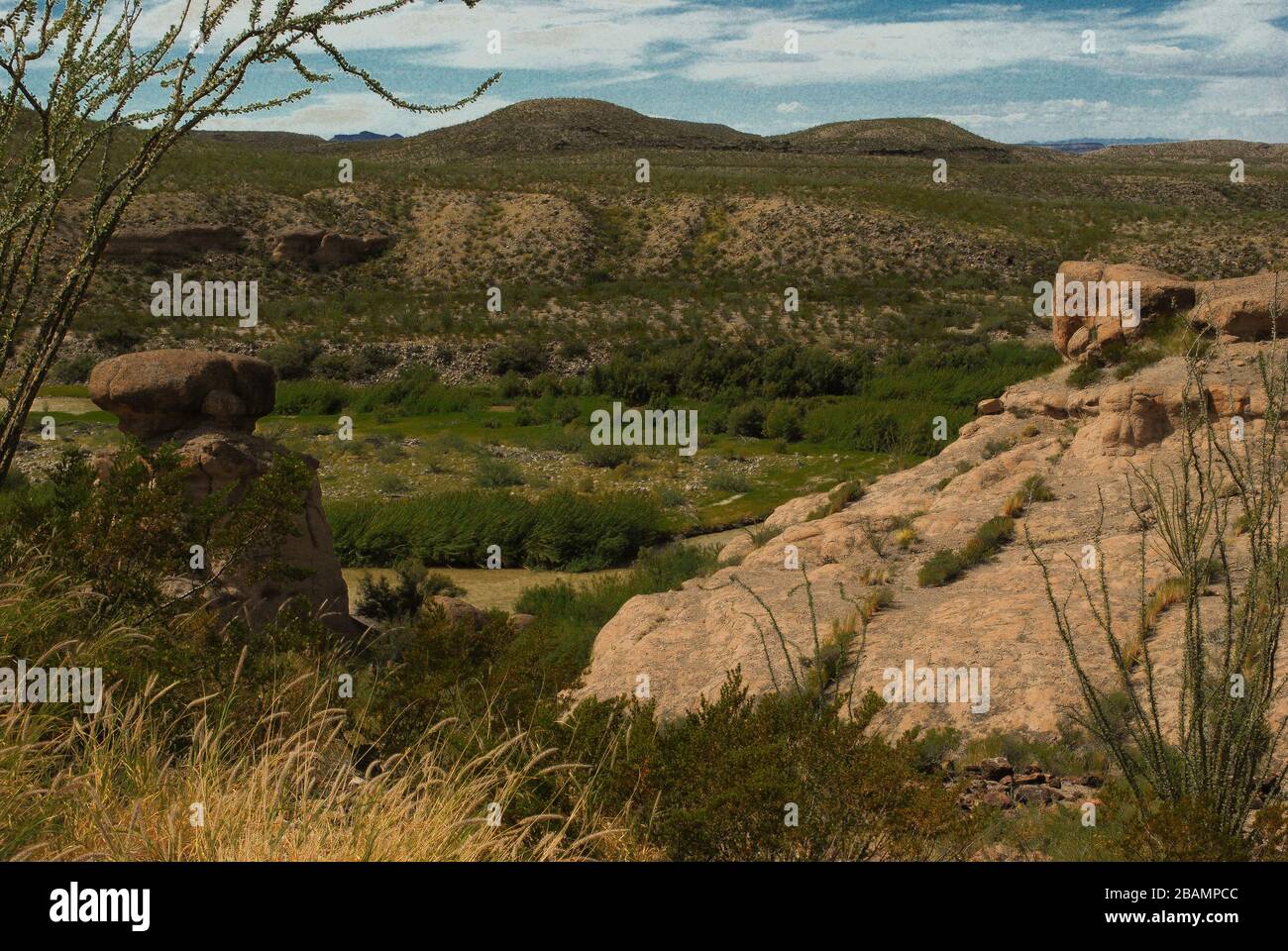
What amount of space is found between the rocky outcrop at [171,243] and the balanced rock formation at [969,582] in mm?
41316

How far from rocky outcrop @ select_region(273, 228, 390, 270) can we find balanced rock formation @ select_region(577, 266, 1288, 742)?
4198cm

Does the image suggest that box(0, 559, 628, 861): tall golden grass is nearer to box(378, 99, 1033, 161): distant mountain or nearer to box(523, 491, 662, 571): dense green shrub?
box(523, 491, 662, 571): dense green shrub

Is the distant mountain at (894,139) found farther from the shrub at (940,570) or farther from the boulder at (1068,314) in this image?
the shrub at (940,570)

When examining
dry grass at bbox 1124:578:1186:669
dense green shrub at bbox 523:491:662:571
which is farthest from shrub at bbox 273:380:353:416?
dry grass at bbox 1124:578:1186:669

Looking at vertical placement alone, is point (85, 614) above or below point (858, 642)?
above

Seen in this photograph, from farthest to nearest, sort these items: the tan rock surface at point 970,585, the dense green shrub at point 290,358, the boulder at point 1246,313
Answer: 1. the dense green shrub at point 290,358
2. the boulder at point 1246,313
3. the tan rock surface at point 970,585

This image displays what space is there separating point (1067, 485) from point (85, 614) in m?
9.86

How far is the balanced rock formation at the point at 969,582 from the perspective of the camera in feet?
27.3

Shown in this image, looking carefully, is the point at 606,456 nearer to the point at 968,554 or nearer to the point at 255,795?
the point at 968,554

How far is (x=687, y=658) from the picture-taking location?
974 cm

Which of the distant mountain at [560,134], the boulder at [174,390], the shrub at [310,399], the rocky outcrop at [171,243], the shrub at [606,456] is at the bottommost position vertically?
Result: the shrub at [606,456]

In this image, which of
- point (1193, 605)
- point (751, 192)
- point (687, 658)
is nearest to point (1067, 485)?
point (687, 658)

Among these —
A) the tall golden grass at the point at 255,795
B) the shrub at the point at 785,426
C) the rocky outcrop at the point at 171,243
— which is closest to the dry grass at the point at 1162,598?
the tall golden grass at the point at 255,795
